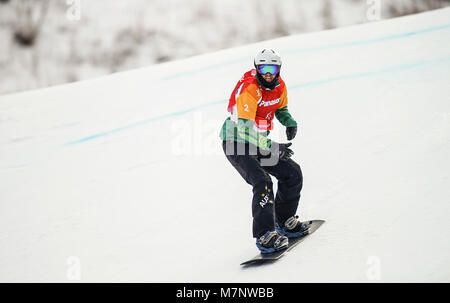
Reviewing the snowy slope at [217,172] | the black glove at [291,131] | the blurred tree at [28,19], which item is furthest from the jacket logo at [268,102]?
the blurred tree at [28,19]

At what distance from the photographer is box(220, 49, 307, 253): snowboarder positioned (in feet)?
9.72

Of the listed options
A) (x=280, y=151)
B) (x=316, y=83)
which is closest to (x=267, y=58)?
(x=280, y=151)

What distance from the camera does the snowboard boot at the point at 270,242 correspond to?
2.99 meters

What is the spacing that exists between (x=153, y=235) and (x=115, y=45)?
229 inches

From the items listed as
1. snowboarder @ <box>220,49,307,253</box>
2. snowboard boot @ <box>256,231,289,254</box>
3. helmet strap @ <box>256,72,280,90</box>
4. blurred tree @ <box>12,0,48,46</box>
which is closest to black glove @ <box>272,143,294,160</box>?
snowboarder @ <box>220,49,307,253</box>

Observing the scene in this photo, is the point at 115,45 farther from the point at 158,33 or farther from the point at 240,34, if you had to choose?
the point at 240,34

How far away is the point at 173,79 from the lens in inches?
301

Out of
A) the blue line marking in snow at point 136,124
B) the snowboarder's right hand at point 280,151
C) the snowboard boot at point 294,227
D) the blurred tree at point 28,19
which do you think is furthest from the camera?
the blurred tree at point 28,19

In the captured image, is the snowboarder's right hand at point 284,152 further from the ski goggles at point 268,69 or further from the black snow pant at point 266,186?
the ski goggles at point 268,69

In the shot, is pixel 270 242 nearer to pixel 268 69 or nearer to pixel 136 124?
pixel 268 69

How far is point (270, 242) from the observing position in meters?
2.99

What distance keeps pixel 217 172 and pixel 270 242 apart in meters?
1.70

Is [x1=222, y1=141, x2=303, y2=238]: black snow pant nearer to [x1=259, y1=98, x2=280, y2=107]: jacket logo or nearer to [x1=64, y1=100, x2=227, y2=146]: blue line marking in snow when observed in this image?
[x1=259, y1=98, x2=280, y2=107]: jacket logo

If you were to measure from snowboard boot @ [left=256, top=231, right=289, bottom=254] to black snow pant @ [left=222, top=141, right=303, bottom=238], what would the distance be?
3cm
